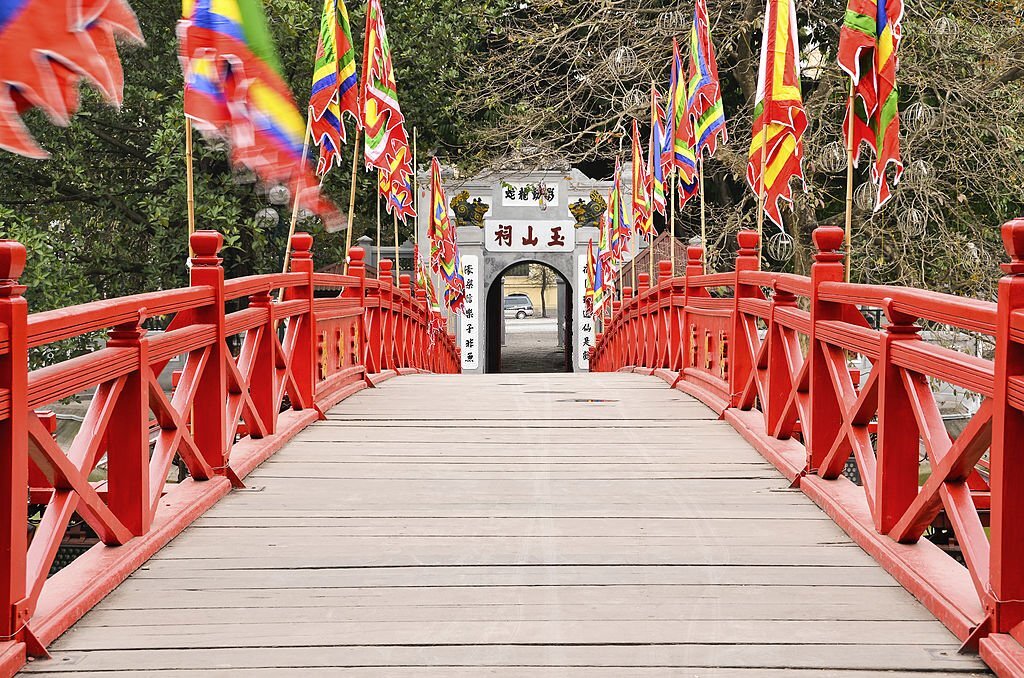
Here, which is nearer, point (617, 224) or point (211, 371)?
point (211, 371)

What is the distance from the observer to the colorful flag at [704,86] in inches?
406

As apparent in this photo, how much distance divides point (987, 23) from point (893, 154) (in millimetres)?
8958

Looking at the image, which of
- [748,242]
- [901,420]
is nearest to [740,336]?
[748,242]

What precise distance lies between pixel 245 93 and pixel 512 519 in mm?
2020

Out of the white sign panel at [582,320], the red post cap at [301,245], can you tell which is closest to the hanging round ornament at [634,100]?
the white sign panel at [582,320]

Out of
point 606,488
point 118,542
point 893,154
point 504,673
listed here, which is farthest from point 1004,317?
point 893,154

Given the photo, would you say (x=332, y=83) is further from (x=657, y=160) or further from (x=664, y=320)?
(x=657, y=160)

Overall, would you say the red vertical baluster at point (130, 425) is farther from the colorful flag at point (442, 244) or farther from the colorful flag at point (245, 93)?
the colorful flag at point (442, 244)

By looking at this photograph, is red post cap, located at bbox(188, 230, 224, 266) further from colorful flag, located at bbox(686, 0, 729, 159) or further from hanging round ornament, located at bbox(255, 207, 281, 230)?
hanging round ornament, located at bbox(255, 207, 281, 230)

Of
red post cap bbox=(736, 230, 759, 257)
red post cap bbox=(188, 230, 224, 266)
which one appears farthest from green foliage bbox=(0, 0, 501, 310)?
red post cap bbox=(188, 230, 224, 266)

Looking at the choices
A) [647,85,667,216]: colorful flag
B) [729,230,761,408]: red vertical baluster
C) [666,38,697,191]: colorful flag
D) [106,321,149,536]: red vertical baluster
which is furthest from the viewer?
[647,85,667,216]: colorful flag

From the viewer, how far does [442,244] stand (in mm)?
18719

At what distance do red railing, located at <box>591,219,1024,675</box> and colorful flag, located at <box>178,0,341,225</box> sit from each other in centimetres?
190

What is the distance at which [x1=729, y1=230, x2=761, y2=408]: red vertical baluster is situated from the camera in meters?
7.30
